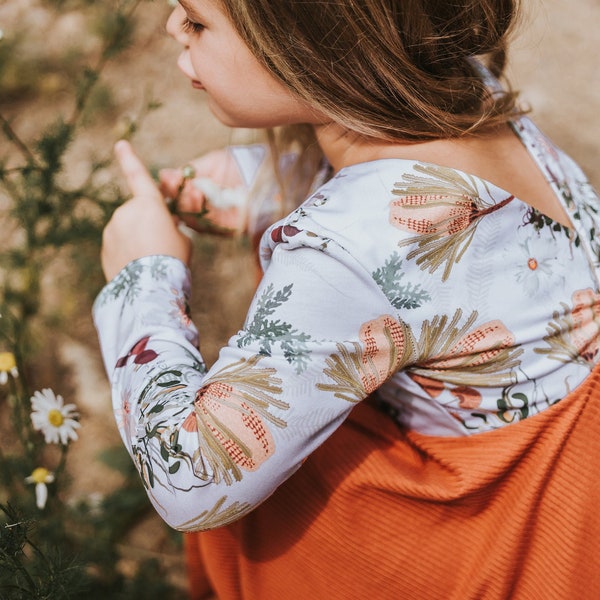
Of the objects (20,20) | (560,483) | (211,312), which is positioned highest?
(20,20)

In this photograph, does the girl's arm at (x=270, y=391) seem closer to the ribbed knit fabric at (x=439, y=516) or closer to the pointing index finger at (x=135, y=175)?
the ribbed knit fabric at (x=439, y=516)

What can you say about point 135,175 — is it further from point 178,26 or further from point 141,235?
point 178,26

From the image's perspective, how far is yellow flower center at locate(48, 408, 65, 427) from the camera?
1.00 metres

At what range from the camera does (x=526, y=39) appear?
1988 mm

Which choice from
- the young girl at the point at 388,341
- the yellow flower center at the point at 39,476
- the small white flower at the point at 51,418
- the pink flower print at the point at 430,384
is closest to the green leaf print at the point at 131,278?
the young girl at the point at 388,341

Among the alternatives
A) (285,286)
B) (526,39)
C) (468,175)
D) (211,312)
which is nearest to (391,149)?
(468,175)

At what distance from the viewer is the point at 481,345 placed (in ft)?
2.68

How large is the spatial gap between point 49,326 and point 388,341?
1022 millimetres

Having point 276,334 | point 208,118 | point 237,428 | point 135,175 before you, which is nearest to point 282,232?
point 276,334

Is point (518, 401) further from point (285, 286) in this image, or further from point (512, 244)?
point (285, 286)

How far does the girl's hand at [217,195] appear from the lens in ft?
4.09

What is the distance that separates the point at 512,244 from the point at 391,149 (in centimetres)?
17

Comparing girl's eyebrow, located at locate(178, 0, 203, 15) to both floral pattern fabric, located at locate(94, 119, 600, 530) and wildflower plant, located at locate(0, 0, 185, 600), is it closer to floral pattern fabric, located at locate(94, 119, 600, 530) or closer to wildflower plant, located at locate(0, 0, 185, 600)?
floral pattern fabric, located at locate(94, 119, 600, 530)

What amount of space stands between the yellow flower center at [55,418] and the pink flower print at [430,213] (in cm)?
54
